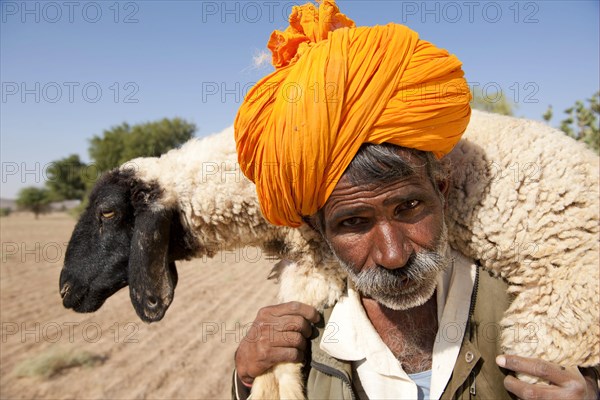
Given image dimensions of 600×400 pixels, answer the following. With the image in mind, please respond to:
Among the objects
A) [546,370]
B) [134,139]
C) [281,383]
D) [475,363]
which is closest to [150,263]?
[281,383]

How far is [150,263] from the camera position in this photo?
203 cm

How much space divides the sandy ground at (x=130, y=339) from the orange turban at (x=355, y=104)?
199 centimetres

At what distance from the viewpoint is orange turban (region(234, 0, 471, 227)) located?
1594 mm

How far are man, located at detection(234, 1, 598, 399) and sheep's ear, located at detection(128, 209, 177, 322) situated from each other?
542 millimetres

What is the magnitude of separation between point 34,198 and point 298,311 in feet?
150

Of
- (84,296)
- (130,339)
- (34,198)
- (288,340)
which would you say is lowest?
(130,339)

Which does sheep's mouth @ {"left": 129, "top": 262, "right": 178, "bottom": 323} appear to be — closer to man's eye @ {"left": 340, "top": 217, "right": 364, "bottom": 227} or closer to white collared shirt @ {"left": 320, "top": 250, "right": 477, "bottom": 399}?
white collared shirt @ {"left": 320, "top": 250, "right": 477, "bottom": 399}

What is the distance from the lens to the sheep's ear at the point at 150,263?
203 cm

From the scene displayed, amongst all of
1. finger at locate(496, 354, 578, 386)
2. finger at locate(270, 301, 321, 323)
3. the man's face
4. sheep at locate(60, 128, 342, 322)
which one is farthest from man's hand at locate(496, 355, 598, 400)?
sheep at locate(60, 128, 342, 322)

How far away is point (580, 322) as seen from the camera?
1.52m

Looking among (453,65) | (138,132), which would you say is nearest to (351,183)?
(453,65)

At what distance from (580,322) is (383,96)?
1.08 meters

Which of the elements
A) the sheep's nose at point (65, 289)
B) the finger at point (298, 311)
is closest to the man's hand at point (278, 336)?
→ the finger at point (298, 311)

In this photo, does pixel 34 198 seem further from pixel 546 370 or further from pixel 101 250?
pixel 546 370
